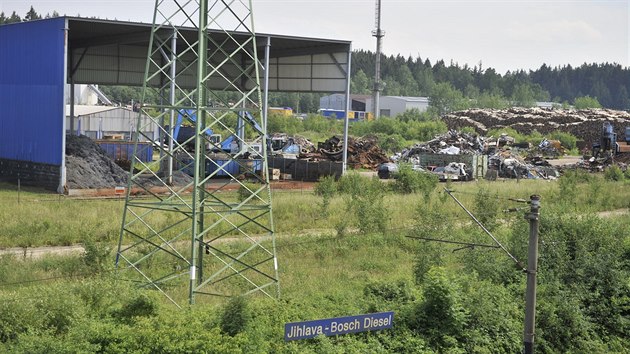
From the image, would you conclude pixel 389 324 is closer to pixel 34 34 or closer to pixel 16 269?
pixel 16 269

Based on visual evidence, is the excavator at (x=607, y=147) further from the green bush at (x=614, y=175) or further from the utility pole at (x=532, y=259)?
the utility pole at (x=532, y=259)

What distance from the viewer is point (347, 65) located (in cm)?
5184

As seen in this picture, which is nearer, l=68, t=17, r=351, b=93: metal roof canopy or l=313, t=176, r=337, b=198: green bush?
l=313, t=176, r=337, b=198: green bush

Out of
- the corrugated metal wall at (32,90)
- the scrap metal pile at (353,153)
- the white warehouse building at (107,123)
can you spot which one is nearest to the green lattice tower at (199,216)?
the corrugated metal wall at (32,90)

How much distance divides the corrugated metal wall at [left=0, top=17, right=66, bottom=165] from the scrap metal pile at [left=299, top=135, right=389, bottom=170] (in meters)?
20.3

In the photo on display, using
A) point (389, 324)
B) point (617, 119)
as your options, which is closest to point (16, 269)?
point (389, 324)

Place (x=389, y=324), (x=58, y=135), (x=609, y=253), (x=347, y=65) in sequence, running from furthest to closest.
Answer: (x=347, y=65) → (x=58, y=135) → (x=609, y=253) → (x=389, y=324)

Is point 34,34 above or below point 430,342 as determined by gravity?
above

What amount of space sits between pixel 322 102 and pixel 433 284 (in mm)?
160686

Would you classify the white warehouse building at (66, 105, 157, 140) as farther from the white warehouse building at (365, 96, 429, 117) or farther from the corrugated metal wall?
the white warehouse building at (365, 96, 429, 117)

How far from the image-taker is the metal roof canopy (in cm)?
4981

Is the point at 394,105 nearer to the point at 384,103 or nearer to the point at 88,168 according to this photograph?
the point at 384,103

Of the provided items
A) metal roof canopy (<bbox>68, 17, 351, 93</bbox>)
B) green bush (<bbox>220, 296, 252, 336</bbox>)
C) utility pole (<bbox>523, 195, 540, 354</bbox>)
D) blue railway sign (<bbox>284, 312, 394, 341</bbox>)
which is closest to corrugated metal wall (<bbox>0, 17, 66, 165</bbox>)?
metal roof canopy (<bbox>68, 17, 351, 93</bbox>)

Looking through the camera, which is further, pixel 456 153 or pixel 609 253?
pixel 456 153
